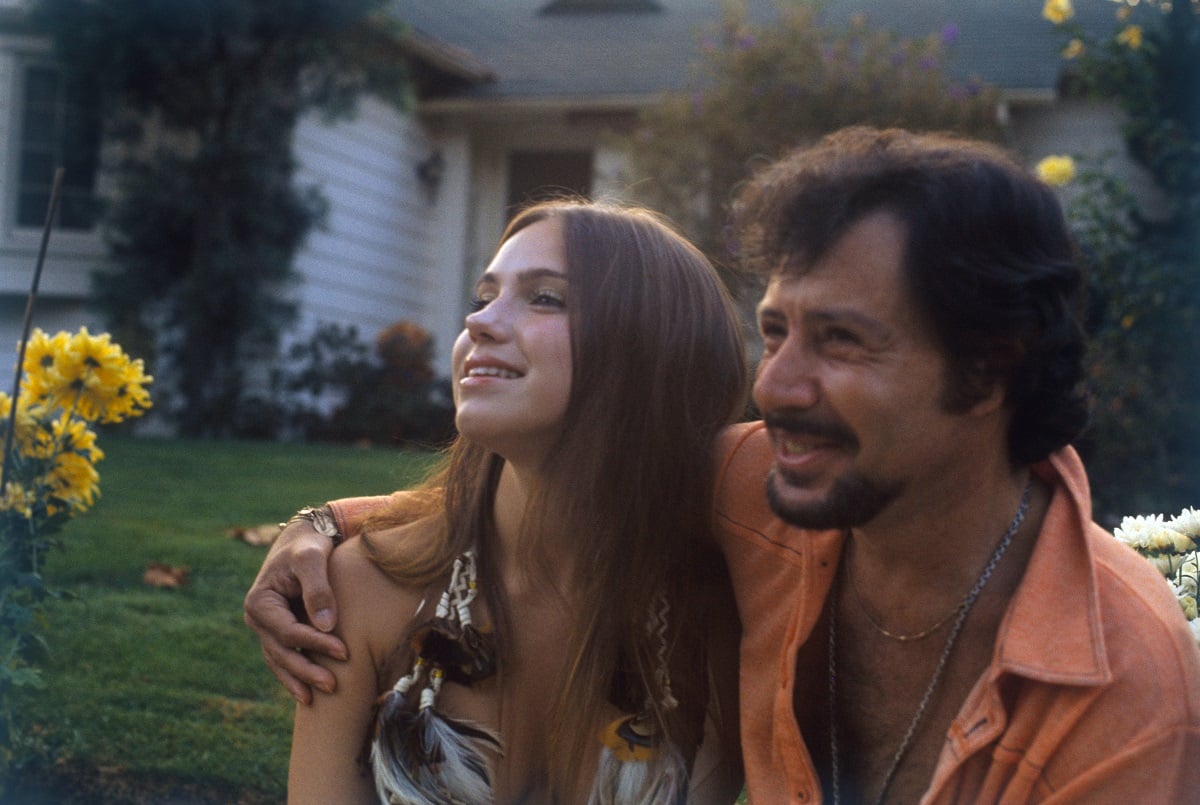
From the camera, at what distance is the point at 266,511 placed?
Result: 6531 mm

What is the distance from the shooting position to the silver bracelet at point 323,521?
303 centimetres

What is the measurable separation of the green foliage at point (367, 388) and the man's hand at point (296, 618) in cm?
809

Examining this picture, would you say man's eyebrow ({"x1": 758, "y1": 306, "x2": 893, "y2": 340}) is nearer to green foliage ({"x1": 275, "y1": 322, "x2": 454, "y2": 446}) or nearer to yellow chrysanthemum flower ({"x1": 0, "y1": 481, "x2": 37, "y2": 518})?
yellow chrysanthemum flower ({"x1": 0, "y1": 481, "x2": 37, "y2": 518})

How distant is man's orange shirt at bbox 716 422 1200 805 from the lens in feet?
6.43

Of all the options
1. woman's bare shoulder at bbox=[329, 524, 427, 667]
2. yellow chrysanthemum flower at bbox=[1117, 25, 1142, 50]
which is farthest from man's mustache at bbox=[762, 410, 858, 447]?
yellow chrysanthemum flower at bbox=[1117, 25, 1142, 50]

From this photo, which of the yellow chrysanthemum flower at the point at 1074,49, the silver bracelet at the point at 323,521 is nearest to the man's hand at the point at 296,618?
the silver bracelet at the point at 323,521

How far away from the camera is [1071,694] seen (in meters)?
2.04

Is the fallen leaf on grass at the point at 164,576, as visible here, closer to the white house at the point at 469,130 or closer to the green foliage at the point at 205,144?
the green foliage at the point at 205,144

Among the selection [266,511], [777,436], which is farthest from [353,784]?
[266,511]

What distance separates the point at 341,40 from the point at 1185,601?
9.64 m

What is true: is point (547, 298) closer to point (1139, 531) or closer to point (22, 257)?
point (1139, 531)

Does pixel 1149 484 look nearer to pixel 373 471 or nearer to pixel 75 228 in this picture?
pixel 373 471

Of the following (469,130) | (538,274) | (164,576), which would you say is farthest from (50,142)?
(538,274)

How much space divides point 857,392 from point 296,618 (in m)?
1.36
